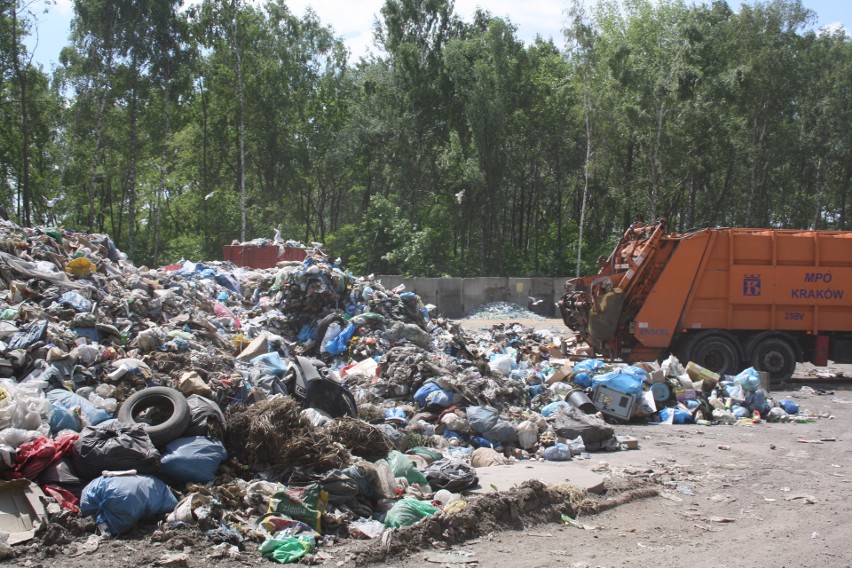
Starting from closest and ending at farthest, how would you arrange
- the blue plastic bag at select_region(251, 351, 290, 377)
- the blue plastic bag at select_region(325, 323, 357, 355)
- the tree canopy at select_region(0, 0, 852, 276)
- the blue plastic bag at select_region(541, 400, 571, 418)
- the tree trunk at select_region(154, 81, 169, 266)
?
the blue plastic bag at select_region(251, 351, 290, 377) → the blue plastic bag at select_region(541, 400, 571, 418) → the blue plastic bag at select_region(325, 323, 357, 355) → the tree canopy at select_region(0, 0, 852, 276) → the tree trunk at select_region(154, 81, 169, 266)

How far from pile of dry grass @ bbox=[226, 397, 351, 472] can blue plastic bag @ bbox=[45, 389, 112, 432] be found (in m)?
1.06

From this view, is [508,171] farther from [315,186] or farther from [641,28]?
[315,186]

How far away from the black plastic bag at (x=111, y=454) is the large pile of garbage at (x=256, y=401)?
0.01 m

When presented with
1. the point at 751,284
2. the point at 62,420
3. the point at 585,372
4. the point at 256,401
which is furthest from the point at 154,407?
the point at 751,284

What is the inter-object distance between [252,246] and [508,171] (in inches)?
763

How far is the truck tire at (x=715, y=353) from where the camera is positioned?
13.2 m

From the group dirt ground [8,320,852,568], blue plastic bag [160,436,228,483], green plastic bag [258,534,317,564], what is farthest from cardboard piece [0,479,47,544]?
green plastic bag [258,534,317,564]

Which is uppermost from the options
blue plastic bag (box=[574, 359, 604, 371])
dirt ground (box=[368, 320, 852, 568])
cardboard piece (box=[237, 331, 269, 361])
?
cardboard piece (box=[237, 331, 269, 361])

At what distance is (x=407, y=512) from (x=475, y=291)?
18.9m

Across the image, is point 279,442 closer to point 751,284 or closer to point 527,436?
point 527,436

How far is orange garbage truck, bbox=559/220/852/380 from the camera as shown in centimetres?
1304

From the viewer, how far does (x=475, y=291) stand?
2420cm

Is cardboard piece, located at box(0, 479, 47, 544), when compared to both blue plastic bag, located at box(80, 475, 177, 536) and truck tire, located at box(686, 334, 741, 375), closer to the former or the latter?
blue plastic bag, located at box(80, 475, 177, 536)

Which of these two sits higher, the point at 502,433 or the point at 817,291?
the point at 817,291
